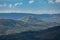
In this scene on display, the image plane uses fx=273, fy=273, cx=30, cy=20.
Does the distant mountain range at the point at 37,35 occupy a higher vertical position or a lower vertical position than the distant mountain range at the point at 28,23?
lower

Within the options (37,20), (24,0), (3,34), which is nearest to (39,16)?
(37,20)

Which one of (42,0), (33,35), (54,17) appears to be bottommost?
(33,35)

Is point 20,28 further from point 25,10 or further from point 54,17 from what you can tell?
point 54,17

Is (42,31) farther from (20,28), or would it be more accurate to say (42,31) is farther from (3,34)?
(3,34)

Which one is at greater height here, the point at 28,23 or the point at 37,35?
the point at 28,23

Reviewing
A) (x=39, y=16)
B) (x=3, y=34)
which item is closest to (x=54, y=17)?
(x=39, y=16)

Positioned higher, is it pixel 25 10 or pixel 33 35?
pixel 25 10

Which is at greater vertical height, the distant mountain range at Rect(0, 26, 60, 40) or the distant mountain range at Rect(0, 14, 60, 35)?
the distant mountain range at Rect(0, 14, 60, 35)
